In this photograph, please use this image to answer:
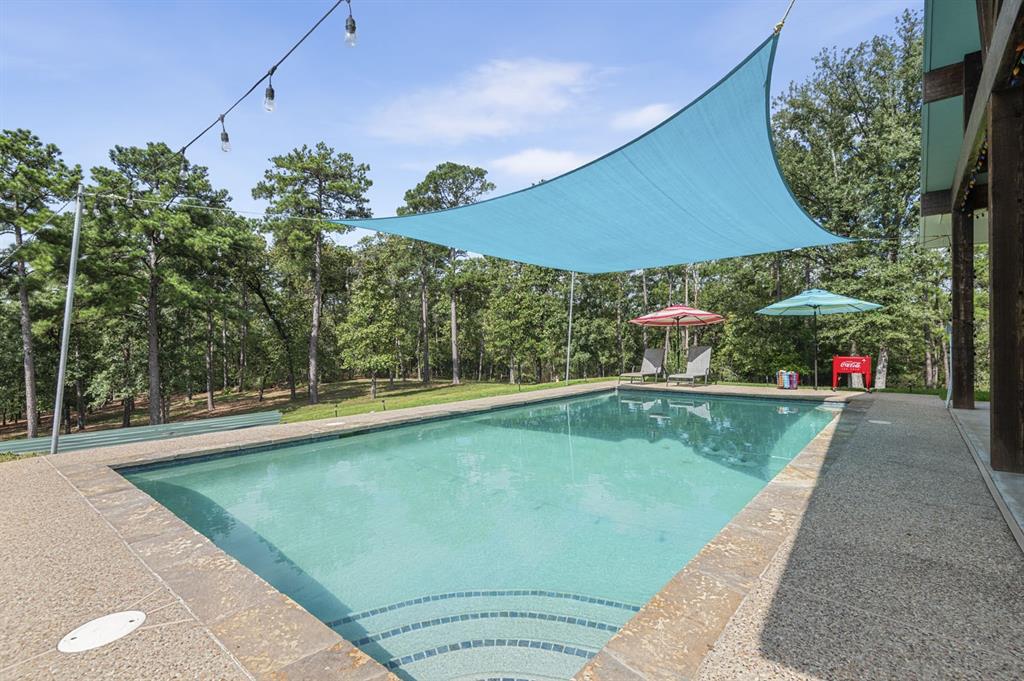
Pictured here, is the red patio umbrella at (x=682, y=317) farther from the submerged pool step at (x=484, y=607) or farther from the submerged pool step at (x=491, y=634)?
the submerged pool step at (x=491, y=634)

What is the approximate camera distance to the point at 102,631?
1562 millimetres

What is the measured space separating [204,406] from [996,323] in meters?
22.2

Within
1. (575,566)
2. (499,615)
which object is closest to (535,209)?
(575,566)

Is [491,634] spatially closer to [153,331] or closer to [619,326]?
[153,331]

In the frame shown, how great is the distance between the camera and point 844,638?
4.61 feet

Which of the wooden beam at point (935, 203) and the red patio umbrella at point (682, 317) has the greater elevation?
the wooden beam at point (935, 203)

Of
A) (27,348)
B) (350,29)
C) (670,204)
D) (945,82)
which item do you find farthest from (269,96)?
(27,348)

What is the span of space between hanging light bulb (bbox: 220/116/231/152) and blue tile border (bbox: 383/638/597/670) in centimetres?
458

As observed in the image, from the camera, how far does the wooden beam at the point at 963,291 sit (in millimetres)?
4852

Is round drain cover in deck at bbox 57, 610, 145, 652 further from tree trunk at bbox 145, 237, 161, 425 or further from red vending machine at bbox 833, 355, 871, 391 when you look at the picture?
tree trunk at bbox 145, 237, 161, 425

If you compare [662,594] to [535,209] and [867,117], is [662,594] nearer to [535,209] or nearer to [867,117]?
[535,209]

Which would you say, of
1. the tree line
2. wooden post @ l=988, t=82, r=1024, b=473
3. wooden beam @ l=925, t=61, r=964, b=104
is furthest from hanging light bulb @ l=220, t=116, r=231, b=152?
wooden beam @ l=925, t=61, r=964, b=104

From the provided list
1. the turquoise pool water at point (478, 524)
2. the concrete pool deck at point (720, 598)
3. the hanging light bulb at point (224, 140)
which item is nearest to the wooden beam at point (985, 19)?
the concrete pool deck at point (720, 598)

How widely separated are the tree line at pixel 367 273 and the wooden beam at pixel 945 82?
9.35 ft
